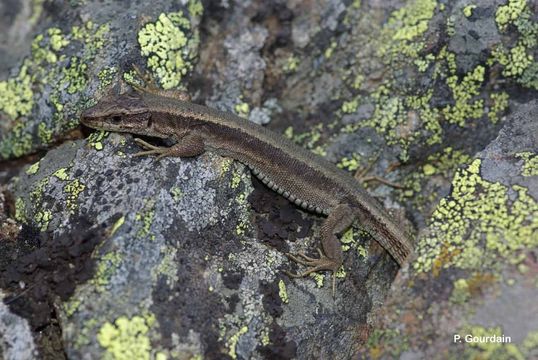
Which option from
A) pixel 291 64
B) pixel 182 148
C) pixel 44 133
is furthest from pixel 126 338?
pixel 291 64

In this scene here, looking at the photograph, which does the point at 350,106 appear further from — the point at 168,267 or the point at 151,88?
the point at 168,267

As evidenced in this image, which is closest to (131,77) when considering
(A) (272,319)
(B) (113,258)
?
(B) (113,258)

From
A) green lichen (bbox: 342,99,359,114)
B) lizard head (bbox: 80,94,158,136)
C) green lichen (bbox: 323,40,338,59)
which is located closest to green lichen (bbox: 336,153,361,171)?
green lichen (bbox: 342,99,359,114)

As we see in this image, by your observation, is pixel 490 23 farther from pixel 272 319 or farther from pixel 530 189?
pixel 272 319

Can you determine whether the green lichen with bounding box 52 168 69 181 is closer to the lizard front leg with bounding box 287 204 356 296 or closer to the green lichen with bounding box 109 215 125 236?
the green lichen with bounding box 109 215 125 236

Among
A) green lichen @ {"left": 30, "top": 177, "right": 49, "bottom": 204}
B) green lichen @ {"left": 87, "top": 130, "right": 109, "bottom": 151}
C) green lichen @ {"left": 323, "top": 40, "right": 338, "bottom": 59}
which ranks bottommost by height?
green lichen @ {"left": 30, "top": 177, "right": 49, "bottom": 204}

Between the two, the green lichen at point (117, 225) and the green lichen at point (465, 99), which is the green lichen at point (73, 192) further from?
the green lichen at point (465, 99)

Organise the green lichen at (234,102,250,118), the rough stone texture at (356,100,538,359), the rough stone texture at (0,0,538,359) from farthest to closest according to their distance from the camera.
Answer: the green lichen at (234,102,250,118)
the rough stone texture at (0,0,538,359)
the rough stone texture at (356,100,538,359)
